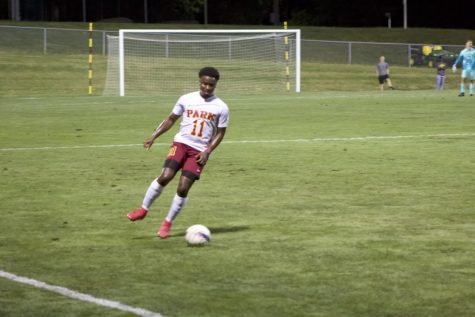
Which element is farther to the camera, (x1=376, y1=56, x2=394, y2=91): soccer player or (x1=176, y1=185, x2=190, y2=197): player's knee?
(x1=376, y1=56, x2=394, y2=91): soccer player

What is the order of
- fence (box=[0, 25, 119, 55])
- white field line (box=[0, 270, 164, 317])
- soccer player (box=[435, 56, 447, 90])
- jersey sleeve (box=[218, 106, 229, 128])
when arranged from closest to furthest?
1. white field line (box=[0, 270, 164, 317])
2. jersey sleeve (box=[218, 106, 229, 128])
3. soccer player (box=[435, 56, 447, 90])
4. fence (box=[0, 25, 119, 55])

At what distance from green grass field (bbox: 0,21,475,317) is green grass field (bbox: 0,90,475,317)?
23 mm

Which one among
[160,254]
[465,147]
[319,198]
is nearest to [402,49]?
[465,147]

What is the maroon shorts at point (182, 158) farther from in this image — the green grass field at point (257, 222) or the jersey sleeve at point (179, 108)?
the green grass field at point (257, 222)

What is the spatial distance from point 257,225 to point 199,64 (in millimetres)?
42692

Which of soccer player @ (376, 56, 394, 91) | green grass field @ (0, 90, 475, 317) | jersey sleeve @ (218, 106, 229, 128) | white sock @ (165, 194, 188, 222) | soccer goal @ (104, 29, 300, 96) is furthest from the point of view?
soccer player @ (376, 56, 394, 91)

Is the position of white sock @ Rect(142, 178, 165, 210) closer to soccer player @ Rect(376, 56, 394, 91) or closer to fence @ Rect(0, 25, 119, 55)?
soccer player @ Rect(376, 56, 394, 91)

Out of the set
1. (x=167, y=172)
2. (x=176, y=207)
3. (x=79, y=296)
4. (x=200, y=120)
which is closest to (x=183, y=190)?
(x=176, y=207)

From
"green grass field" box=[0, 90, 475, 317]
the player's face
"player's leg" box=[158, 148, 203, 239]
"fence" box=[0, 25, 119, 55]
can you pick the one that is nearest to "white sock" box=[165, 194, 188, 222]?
"player's leg" box=[158, 148, 203, 239]

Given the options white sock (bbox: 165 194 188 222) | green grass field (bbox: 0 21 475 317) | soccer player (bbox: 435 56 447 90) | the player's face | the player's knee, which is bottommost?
soccer player (bbox: 435 56 447 90)

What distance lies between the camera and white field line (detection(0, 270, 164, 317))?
7.62 m

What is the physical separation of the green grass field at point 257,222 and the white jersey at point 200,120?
0.91 metres

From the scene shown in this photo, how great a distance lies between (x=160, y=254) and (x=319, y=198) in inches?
165

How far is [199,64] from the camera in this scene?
54.0 m
